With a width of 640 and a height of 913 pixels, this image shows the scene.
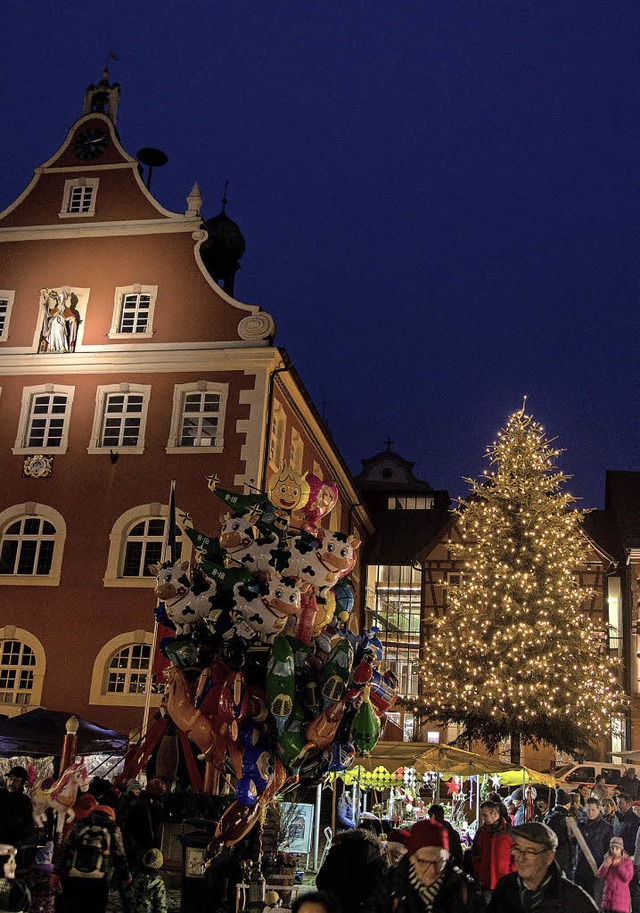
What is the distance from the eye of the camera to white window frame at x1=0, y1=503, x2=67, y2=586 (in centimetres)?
2312

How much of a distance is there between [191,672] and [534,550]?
17.9m

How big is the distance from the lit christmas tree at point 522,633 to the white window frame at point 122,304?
10848 millimetres

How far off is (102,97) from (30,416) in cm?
973

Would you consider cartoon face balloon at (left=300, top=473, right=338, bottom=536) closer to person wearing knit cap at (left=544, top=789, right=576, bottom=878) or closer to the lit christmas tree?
person wearing knit cap at (left=544, top=789, right=576, bottom=878)

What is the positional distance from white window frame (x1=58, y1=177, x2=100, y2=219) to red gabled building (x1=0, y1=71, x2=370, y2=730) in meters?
0.04

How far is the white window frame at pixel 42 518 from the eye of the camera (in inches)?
910

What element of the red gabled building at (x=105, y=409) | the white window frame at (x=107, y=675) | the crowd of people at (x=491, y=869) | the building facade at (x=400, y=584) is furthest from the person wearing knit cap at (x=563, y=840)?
the building facade at (x=400, y=584)

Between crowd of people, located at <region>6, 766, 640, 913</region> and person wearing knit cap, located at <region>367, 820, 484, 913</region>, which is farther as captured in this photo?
person wearing knit cap, located at <region>367, 820, 484, 913</region>

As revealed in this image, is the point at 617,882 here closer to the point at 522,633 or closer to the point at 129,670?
the point at 129,670

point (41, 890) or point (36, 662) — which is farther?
point (36, 662)

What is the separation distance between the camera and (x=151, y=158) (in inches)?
1110

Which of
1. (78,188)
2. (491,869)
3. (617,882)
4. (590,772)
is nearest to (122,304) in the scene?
(78,188)

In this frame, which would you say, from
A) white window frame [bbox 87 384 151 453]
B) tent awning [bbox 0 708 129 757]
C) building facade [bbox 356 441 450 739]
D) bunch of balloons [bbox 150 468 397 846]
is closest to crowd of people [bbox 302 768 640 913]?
bunch of balloons [bbox 150 468 397 846]

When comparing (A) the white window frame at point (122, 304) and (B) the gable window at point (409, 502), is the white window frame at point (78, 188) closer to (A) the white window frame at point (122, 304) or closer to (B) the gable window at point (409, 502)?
(A) the white window frame at point (122, 304)
